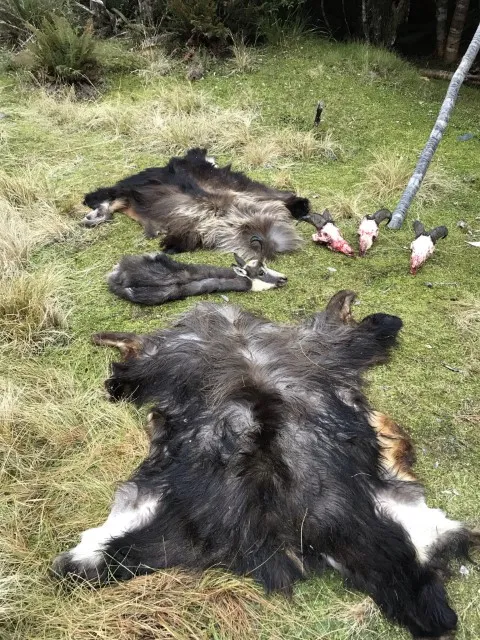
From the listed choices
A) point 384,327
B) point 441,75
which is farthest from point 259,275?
point 441,75

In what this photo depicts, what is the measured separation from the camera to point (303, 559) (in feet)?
7.50

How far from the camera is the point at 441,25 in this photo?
905 centimetres

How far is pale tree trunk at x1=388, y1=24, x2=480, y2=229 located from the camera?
4.56 meters

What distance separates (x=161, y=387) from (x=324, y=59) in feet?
22.7

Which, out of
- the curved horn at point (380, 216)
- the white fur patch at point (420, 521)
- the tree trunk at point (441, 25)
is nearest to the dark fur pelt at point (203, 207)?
the curved horn at point (380, 216)

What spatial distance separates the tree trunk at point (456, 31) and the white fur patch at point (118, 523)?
897cm

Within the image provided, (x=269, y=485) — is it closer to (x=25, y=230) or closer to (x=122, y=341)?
(x=122, y=341)

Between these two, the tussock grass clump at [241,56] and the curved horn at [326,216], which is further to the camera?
the tussock grass clump at [241,56]

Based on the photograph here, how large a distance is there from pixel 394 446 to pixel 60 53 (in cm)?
712

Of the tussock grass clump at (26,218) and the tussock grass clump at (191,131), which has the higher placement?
the tussock grass clump at (191,131)

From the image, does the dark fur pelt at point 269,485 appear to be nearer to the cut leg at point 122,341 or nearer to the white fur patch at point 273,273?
the cut leg at point 122,341

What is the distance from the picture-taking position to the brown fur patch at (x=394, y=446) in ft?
8.69

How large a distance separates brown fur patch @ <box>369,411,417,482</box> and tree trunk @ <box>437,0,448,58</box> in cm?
838

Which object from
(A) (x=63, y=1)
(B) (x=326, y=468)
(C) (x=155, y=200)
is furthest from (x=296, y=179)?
(A) (x=63, y=1)
